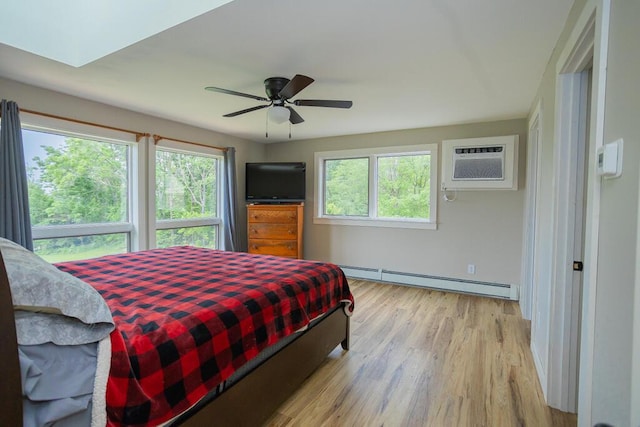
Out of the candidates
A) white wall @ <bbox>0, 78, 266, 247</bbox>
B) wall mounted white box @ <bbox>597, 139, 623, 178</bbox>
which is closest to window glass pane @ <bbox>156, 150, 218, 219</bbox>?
white wall @ <bbox>0, 78, 266, 247</bbox>

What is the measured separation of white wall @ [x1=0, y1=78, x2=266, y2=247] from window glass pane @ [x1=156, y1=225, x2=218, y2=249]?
486 mm

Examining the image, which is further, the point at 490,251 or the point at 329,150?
the point at 329,150

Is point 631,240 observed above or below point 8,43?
below

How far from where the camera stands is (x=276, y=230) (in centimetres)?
472

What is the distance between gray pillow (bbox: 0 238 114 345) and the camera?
2.93 feet

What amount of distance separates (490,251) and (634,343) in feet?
11.2

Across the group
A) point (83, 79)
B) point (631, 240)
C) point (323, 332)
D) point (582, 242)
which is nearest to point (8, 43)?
point (83, 79)

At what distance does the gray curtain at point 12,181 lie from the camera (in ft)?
8.43

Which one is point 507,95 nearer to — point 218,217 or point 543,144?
point 543,144

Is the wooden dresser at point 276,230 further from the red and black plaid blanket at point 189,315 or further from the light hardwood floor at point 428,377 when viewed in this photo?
the red and black plaid blanket at point 189,315

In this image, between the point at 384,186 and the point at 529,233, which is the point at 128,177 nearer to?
the point at 384,186

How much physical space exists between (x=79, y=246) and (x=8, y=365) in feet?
9.89

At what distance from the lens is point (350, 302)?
257cm

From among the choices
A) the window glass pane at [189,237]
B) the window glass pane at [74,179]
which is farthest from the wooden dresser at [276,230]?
the window glass pane at [74,179]
